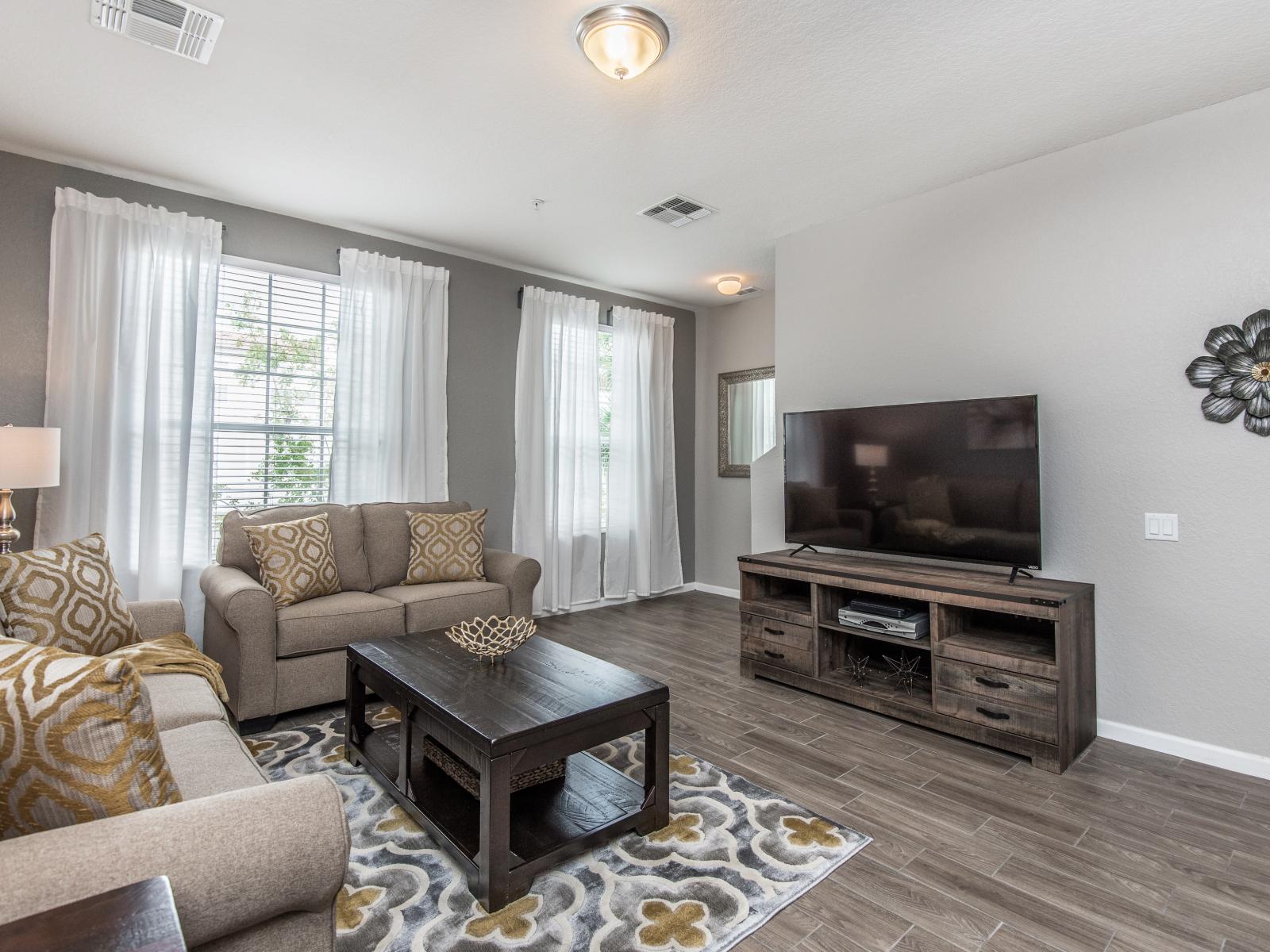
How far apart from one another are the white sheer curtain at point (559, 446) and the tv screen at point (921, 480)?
1985 millimetres

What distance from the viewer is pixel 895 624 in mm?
3107

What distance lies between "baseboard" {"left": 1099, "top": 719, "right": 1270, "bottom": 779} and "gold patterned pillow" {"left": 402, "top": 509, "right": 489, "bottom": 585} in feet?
10.9

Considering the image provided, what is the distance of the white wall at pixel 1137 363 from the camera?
8.67ft

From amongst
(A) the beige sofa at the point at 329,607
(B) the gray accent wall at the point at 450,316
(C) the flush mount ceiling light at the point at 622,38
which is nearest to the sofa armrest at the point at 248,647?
(A) the beige sofa at the point at 329,607

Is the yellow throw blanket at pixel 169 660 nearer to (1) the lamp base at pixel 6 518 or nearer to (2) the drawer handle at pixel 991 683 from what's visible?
(1) the lamp base at pixel 6 518

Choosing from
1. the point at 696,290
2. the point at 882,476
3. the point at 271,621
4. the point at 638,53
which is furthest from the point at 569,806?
the point at 696,290

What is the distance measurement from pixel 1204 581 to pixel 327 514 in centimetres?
424

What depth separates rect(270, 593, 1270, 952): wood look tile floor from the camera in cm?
170

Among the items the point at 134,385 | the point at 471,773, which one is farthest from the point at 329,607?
the point at 134,385

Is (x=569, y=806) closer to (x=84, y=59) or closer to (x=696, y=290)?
→ (x=84, y=59)

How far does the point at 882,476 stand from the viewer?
3.45 meters

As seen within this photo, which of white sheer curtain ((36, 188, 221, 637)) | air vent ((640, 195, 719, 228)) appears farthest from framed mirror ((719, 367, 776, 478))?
white sheer curtain ((36, 188, 221, 637))

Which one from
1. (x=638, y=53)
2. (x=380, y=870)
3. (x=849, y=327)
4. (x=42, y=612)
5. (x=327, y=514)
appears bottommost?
(x=380, y=870)

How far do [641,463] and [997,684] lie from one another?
348cm
